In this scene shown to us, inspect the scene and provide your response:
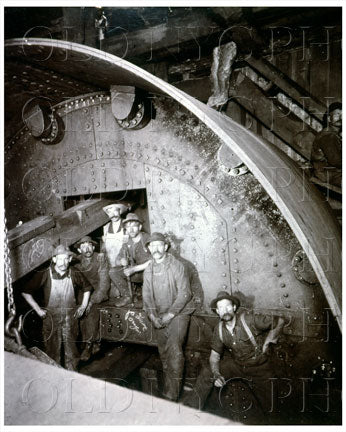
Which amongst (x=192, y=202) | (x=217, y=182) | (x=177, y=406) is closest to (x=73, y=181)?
(x=192, y=202)

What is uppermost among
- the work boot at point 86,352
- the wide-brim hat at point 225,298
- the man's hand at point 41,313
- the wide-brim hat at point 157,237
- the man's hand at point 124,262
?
the wide-brim hat at point 157,237

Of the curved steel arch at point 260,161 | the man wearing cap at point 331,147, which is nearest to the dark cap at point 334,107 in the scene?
the man wearing cap at point 331,147

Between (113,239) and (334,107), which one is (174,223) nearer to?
(113,239)

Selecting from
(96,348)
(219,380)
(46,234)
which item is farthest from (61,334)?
(219,380)

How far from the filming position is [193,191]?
11.0 feet

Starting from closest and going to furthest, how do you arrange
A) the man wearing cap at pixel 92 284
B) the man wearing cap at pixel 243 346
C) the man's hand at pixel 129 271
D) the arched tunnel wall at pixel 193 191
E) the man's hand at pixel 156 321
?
the arched tunnel wall at pixel 193 191, the man wearing cap at pixel 243 346, the man's hand at pixel 156 321, the man's hand at pixel 129 271, the man wearing cap at pixel 92 284

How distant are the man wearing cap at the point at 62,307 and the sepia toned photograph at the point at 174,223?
0.8 inches

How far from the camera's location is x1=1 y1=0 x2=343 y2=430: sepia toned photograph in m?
2.63

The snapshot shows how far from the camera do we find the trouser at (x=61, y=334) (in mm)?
3922

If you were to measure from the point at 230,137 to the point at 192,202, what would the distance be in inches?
39.8

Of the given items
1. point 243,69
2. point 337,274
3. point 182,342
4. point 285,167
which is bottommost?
point 182,342

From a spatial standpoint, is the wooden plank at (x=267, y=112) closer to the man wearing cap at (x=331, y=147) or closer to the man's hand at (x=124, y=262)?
the man wearing cap at (x=331, y=147)

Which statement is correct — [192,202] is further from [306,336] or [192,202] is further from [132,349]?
[132,349]

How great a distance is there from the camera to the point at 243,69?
478 cm
